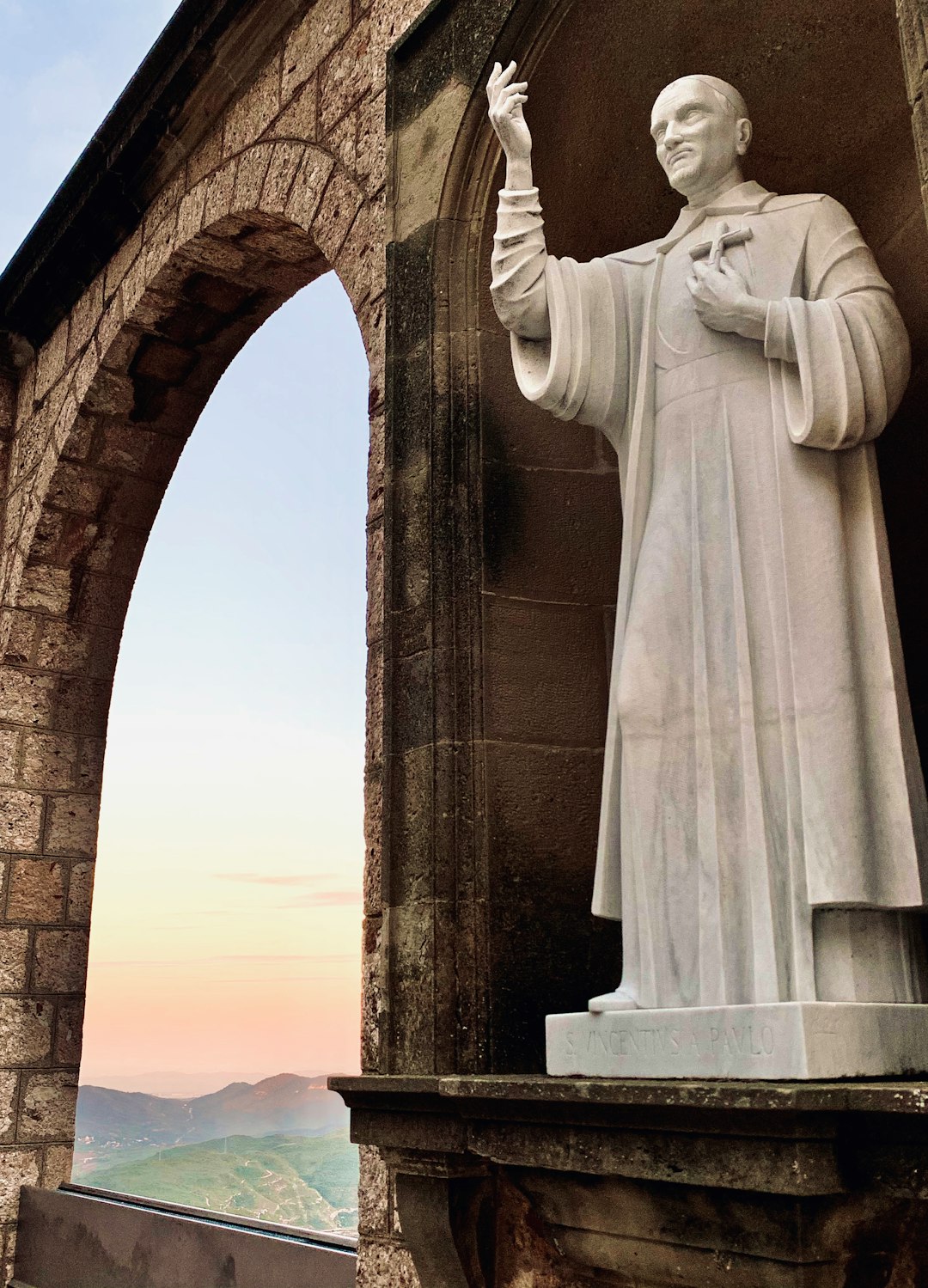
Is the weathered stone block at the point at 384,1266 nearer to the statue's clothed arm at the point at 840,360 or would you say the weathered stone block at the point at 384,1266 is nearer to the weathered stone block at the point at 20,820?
the statue's clothed arm at the point at 840,360

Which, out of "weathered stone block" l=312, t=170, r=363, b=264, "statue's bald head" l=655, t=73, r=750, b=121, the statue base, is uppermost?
"weathered stone block" l=312, t=170, r=363, b=264

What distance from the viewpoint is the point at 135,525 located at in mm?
6188

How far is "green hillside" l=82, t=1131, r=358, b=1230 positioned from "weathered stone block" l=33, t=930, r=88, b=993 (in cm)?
79

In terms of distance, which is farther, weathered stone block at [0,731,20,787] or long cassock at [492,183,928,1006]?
weathered stone block at [0,731,20,787]

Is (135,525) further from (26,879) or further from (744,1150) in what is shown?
(744,1150)

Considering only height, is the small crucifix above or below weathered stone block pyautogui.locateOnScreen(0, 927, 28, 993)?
above

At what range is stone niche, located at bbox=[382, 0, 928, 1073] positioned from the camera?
2.70m

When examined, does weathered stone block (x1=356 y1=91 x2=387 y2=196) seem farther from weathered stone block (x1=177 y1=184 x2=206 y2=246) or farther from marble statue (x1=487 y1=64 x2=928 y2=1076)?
weathered stone block (x1=177 y1=184 x2=206 y2=246)

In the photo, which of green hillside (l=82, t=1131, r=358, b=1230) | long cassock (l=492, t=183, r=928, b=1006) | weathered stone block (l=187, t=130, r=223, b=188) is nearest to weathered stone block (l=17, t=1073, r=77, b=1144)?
green hillside (l=82, t=1131, r=358, b=1230)

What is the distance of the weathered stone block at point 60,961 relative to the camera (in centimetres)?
559

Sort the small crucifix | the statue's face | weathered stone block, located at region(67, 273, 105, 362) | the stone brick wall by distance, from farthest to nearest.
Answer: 1. weathered stone block, located at region(67, 273, 105, 362)
2. the stone brick wall
3. the statue's face
4. the small crucifix

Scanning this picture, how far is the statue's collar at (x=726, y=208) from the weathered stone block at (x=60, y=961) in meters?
4.30

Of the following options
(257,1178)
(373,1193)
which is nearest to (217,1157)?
(257,1178)

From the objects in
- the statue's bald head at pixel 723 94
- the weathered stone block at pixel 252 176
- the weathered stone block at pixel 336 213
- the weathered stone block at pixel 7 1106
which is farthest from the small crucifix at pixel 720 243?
the weathered stone block at pixel 7 1106
